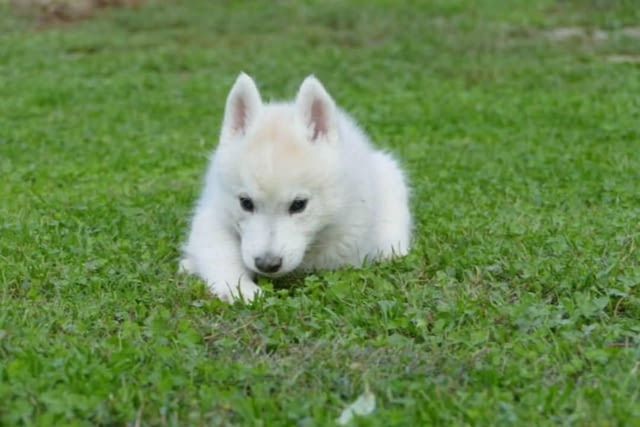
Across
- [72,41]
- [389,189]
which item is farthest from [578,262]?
[72,41]

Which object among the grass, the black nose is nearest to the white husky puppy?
the black nose

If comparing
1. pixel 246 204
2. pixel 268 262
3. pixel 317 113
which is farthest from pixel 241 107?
pixel 268 262

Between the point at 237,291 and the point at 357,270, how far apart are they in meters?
0.63

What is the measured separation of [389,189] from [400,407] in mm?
2507

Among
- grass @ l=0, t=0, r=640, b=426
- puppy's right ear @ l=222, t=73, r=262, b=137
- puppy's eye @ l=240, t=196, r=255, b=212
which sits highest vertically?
puppy's right ear @ l=222, t=73, r=262, b=137

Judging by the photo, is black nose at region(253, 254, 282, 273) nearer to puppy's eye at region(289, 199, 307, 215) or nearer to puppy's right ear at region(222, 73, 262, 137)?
puppy's eye at region(289, 199, 307, 215)

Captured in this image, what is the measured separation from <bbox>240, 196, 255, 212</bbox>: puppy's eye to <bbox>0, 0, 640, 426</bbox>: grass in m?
0.41

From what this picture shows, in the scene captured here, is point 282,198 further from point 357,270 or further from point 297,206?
point 357,270

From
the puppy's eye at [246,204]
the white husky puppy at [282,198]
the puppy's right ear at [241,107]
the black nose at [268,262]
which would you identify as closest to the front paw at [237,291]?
the white husky puppy at [282,198]

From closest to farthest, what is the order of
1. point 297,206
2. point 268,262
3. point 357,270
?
point 268,262, point 297,206, point 357,270

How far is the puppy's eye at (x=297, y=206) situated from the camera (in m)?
4.98

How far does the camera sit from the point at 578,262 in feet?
16.6

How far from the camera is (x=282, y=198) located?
493 centimetres

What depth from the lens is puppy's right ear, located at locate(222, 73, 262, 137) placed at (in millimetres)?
5258
